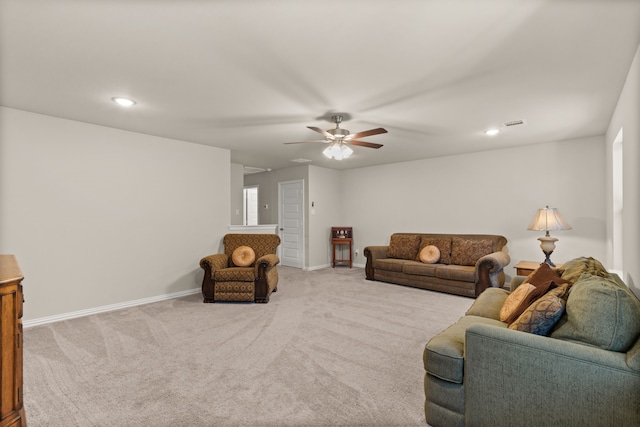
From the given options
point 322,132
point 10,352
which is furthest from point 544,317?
point 10,352

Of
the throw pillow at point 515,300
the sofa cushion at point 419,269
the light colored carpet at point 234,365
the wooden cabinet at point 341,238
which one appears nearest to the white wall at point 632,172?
the throw pillow at point 515,300

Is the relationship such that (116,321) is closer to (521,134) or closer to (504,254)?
(504,254)

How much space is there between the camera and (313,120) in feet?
12.3

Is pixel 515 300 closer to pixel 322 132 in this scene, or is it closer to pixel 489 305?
pixel 489 305

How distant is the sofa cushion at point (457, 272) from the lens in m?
4.63

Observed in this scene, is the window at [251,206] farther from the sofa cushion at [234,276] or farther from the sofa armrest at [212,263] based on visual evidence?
the sofa cushion at [234,276]

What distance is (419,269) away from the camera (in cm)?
516

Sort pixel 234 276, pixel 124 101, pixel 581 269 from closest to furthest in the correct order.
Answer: pixel 581 269, pixel 124 101, pixel 234 276

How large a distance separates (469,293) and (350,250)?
312 centimetres

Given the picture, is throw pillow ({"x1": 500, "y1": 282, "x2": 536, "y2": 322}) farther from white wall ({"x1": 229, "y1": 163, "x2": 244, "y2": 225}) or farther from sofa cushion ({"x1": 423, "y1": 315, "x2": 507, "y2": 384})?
white wall ({"x1": 229, "y1": 163, "x2": 244, "y2": 225})

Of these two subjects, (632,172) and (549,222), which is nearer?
(632,172)

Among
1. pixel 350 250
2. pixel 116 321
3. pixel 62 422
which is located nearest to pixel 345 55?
pixel 62 422

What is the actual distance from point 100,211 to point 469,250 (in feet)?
18.2

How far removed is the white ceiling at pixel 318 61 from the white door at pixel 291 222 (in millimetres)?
3309
